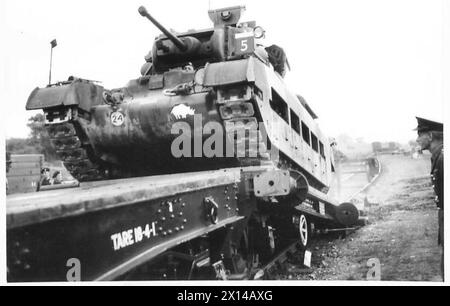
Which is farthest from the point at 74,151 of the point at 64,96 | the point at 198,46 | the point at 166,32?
the point at 198,46

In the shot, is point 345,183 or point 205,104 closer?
point 205,104

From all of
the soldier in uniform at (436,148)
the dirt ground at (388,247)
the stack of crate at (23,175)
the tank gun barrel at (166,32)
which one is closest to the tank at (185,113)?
the tank gun barrel at (166,32)

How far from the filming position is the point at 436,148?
496cm

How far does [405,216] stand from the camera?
8508mm

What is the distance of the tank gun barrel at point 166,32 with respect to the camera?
5.62 meters

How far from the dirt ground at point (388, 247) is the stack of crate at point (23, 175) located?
559 centimetres

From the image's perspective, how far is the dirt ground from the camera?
18.0 ft

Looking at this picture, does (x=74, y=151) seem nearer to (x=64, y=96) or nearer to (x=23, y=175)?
(x=64, y=96)

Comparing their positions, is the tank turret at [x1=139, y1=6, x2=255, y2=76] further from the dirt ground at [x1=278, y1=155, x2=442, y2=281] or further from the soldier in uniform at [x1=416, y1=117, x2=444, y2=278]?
the dirt ground at [x1=278, y1=155, x2=442, y2=281]

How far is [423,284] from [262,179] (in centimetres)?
174

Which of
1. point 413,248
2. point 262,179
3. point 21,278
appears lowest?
point 413,248
